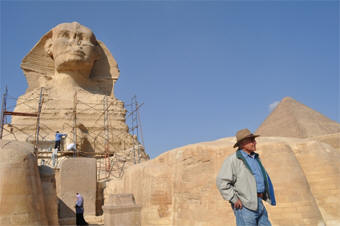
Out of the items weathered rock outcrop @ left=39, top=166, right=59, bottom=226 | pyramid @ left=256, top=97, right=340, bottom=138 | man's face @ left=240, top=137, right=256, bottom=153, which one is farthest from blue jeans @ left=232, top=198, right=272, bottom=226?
pyramid @ left=256, top=97, right=340, bottom=138

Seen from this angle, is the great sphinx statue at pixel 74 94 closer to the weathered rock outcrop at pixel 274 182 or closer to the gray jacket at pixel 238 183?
the weathered rock outcrop at pixel 274 182

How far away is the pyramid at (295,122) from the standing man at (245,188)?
12.6 metres

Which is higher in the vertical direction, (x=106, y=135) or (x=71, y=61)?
(x=71, y=61)

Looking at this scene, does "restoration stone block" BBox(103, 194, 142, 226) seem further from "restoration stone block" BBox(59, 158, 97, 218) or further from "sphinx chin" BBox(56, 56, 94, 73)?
"sphinx chin" BBox(56, 56, 94, 73)

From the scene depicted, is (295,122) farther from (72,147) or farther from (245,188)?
(245,188)

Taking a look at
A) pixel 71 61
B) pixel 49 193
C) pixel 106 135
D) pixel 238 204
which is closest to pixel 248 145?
pixel 238 204

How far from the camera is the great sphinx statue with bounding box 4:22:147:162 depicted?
1480cm

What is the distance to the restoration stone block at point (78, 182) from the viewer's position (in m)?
9.91

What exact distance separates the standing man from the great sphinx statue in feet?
38.9

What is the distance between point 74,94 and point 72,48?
2.50 meters

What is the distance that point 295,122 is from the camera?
15266 mm

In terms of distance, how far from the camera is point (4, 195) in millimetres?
4980

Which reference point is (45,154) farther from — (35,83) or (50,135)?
(35,83)

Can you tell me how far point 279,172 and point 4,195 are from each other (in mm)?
4639
